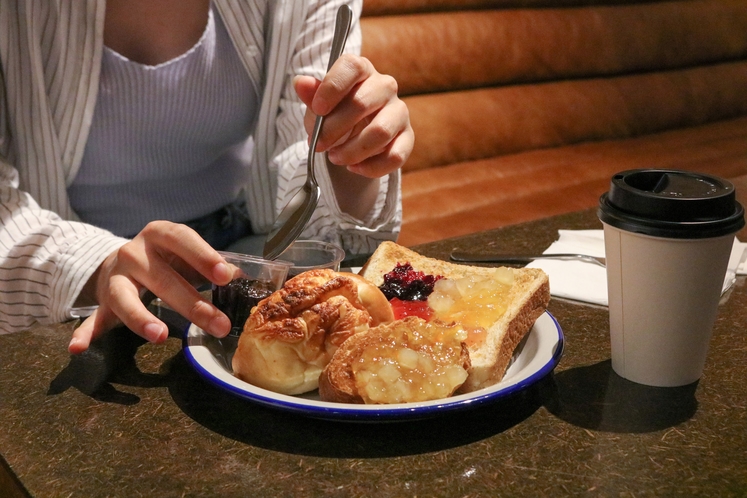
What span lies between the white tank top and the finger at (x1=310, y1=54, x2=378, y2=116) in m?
0.48

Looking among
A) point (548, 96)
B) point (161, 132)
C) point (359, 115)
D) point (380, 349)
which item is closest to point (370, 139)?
point (359, 115)

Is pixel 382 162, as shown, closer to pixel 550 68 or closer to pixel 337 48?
pixel 337 48

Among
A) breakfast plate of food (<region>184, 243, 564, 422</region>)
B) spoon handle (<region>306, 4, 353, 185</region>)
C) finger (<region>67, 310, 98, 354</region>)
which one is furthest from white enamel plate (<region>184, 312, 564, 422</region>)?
spoon handle (<region>306, 4, 353, 185</region>)

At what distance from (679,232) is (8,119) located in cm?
105

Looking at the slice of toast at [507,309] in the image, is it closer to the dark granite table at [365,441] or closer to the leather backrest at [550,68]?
the dark granite table at [365,441]

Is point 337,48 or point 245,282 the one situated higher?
point 337,48

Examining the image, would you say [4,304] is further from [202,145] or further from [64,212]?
[202,145]

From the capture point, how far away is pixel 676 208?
68 centimetres

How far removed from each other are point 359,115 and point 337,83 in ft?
0.19

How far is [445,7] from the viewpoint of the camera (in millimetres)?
2852

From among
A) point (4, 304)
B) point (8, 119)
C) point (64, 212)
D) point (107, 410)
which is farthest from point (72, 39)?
point (107, 410)

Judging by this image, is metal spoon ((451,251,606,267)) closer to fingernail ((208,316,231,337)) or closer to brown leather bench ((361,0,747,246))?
fingernail ((208,316,231,337))

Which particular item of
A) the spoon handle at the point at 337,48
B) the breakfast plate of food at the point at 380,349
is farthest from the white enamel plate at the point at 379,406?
the spoon handle at the point at 337,48

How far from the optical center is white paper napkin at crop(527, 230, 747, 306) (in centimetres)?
100
